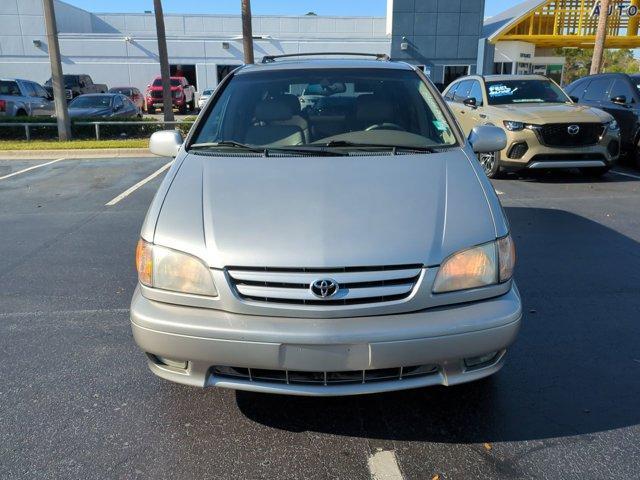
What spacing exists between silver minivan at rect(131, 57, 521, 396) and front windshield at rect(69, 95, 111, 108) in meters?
16.3

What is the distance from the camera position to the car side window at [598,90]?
10.4 m

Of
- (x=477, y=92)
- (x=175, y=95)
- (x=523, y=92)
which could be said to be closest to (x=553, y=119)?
(x=523, y=92)

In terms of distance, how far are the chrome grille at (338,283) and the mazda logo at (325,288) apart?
0.4 inches

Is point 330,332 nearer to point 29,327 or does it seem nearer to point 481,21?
point 29,327

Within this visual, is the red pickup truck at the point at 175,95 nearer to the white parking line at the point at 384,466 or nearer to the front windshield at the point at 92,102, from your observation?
the front windshield at the point at 92,102

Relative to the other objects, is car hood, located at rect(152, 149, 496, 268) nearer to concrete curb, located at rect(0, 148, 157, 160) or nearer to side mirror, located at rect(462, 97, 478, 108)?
side mirror, located at rect(462, 97, 478, 108)

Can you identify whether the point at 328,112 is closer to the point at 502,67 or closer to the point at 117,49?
the point at 502,67

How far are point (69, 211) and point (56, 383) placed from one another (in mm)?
4877

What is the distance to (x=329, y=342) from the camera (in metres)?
2.30

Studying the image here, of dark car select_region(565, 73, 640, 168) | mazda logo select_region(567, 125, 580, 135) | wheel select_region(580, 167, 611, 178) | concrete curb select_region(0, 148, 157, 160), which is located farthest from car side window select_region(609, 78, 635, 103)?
concrete curb select_region(0, 148, 157, 160)

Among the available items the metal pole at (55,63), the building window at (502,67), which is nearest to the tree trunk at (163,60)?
the metal pole at (55,63)

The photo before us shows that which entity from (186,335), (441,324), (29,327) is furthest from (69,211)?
(441,324)

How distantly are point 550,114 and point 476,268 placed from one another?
21.9 feet

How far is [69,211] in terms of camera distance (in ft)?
24.6
